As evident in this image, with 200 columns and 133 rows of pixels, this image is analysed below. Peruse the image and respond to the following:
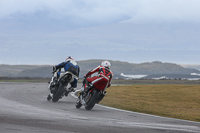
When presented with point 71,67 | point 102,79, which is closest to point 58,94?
point 71,67

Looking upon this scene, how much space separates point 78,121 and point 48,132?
2141 mm

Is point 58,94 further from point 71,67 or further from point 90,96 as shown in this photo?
point 90,96

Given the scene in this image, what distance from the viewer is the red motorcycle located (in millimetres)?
14668

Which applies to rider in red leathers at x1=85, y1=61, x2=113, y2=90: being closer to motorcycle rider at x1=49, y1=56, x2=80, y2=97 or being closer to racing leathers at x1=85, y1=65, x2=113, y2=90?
racing leathers at x1=85, y1=65, x2=113, y2=90

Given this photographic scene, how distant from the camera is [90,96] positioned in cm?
1501

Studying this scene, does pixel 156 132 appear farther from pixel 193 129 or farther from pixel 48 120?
pixel 48 120

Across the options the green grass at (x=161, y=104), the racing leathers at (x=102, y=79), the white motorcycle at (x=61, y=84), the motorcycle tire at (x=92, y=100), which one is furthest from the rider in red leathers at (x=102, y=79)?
the white motorcycle at (x=61, y=84)

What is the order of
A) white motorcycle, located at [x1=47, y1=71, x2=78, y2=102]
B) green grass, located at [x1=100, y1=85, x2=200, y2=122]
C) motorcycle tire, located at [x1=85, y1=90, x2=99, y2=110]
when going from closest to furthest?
motorcycle tire, located at [x1=85, y1=90, x2=99, y2=110] → green grass, located at [x1=100, y1=85, x2=200, y2=122] → white motorcycle, located at [x1=47, y1=71, x2=78, y2=102]

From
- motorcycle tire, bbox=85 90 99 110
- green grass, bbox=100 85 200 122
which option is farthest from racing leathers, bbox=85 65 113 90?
green grass, bbox=100 85 200 122

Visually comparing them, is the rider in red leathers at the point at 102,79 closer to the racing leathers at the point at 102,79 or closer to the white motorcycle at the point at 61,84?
the racing leathers at the point at 102,79

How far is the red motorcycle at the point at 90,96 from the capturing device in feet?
48.1

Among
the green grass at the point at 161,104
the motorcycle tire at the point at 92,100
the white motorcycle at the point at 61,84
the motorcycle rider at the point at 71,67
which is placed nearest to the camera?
the motorcycle tire at the point at 92,100

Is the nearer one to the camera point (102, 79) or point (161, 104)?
point (102, 79)

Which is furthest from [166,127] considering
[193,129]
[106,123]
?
[106,123]
